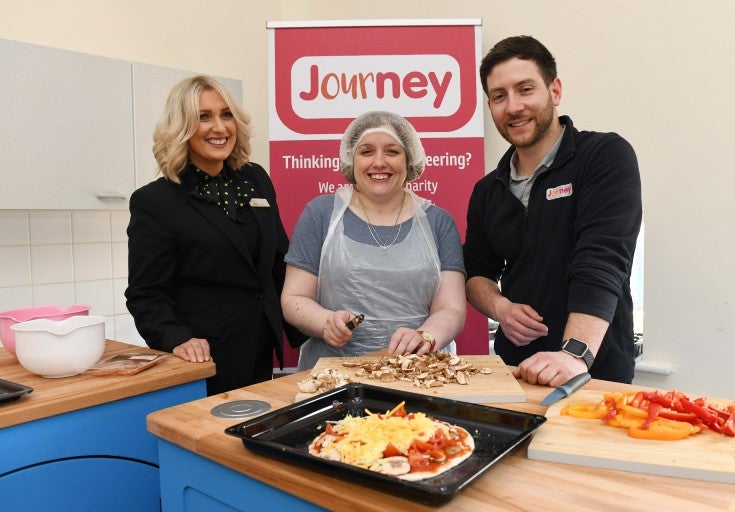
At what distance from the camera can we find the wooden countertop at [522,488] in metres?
0.75

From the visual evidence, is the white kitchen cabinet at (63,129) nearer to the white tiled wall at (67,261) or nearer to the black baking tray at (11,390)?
the white tiled wall at (67,261)

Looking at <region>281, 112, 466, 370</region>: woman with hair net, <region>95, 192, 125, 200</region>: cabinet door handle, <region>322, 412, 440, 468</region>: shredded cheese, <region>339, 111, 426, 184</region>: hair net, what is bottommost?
<region>322, 412, 440, 468</region>: shredded cheese

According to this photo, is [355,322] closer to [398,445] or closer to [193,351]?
[193,351]

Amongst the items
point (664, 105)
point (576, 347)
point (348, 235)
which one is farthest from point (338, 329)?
point (664, 105)

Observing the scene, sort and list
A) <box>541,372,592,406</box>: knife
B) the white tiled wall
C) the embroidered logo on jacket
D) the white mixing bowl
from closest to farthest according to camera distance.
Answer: <box>541,372,592,406</box>: knife → the white mixing bowl → the embroidered logo on jacket → the white tiled wall

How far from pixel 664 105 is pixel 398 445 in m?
2.16

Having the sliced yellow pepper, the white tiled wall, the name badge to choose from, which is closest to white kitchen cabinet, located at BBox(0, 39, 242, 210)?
the white tiled wall

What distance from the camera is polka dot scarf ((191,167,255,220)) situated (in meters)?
1.92

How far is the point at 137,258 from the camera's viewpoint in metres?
1.81

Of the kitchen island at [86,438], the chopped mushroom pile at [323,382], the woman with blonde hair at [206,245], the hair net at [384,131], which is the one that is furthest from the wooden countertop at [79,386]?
the hair net at [384,131]

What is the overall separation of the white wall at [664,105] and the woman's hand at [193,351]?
1.13 metres

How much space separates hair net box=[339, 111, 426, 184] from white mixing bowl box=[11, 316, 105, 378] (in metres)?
0.91

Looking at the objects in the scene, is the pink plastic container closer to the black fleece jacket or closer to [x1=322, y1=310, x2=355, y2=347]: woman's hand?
[x1=322, y1=310, x2=355, y2=347]: woman's hand

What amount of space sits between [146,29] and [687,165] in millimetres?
2618
